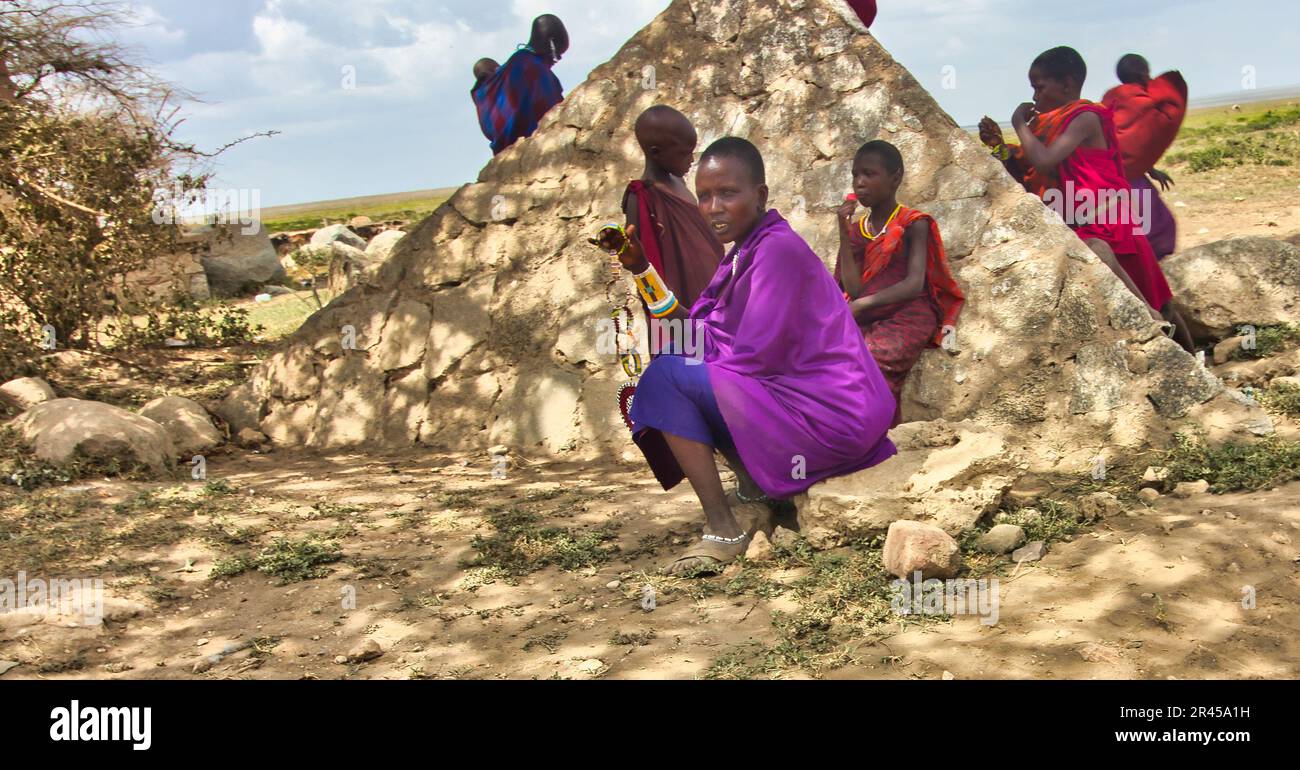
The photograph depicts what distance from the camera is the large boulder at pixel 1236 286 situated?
661 centimetres

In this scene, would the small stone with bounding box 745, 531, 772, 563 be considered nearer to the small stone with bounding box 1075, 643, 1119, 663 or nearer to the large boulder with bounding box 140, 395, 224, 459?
the small stone with bounding box 1075, 643, 1119, 663

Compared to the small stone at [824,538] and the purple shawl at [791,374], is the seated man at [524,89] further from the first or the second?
the small stone at [824,538]

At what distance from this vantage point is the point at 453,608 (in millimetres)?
4152

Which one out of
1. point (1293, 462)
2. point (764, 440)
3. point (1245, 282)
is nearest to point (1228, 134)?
point (1245, 282)

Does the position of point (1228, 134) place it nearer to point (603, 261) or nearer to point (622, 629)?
point (603, 261)

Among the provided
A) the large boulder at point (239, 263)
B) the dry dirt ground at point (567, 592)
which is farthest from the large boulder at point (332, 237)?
the dry dirt ground at point (567, 592)

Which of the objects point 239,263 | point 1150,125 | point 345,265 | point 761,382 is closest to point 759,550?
point 761,382

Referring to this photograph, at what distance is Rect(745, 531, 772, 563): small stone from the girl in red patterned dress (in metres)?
1.19

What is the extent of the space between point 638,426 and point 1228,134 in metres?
15.3

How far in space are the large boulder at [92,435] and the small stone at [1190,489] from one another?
4867mm

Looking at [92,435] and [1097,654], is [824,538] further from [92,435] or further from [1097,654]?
[92,435]

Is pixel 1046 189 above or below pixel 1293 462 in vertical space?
above

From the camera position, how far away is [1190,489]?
4496mm

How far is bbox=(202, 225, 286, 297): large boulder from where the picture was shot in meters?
13.7
